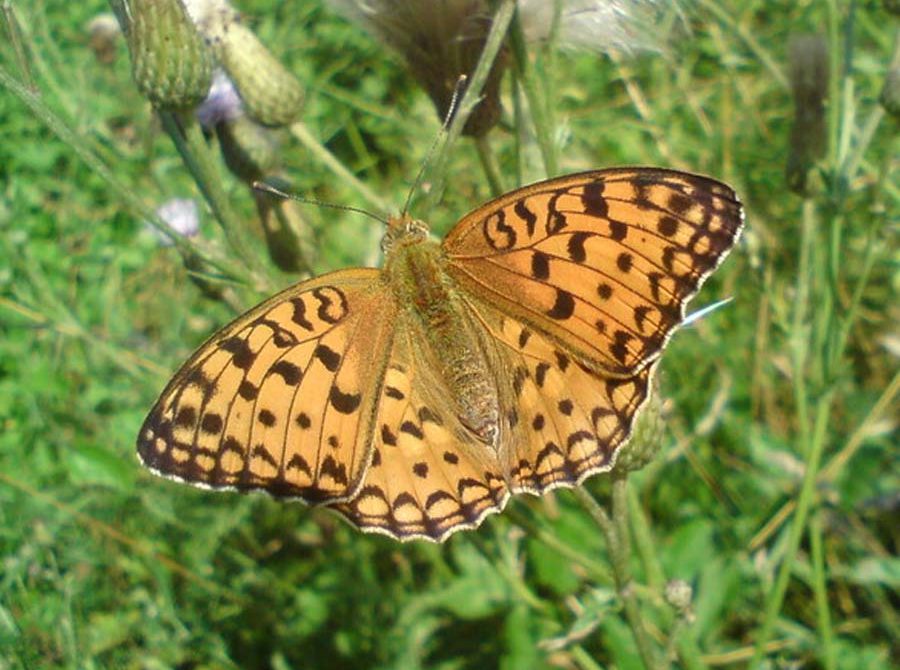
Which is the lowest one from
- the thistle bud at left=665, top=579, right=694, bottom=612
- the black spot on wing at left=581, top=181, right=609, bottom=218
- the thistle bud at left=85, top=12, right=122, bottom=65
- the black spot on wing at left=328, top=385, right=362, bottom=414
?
the thistle bud at left=665, top=579, right=694, bottom=612

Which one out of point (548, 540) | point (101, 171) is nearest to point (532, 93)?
point (101, 171)

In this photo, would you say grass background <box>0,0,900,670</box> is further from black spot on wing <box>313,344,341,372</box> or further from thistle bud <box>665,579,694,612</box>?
black spot on wing <box>313,344,341,372</box>

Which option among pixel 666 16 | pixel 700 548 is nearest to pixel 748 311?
pixel 700 548

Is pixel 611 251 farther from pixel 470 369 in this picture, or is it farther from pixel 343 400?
pixel 343 400

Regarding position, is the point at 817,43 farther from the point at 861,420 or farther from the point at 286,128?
the point at 286,128

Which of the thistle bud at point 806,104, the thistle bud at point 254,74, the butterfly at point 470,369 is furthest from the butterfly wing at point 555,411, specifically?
the thistle bud at point 806,104

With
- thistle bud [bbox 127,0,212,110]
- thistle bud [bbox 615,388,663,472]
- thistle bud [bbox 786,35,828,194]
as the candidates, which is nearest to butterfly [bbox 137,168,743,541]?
thistle bud [bbox 615,388,663,472]
